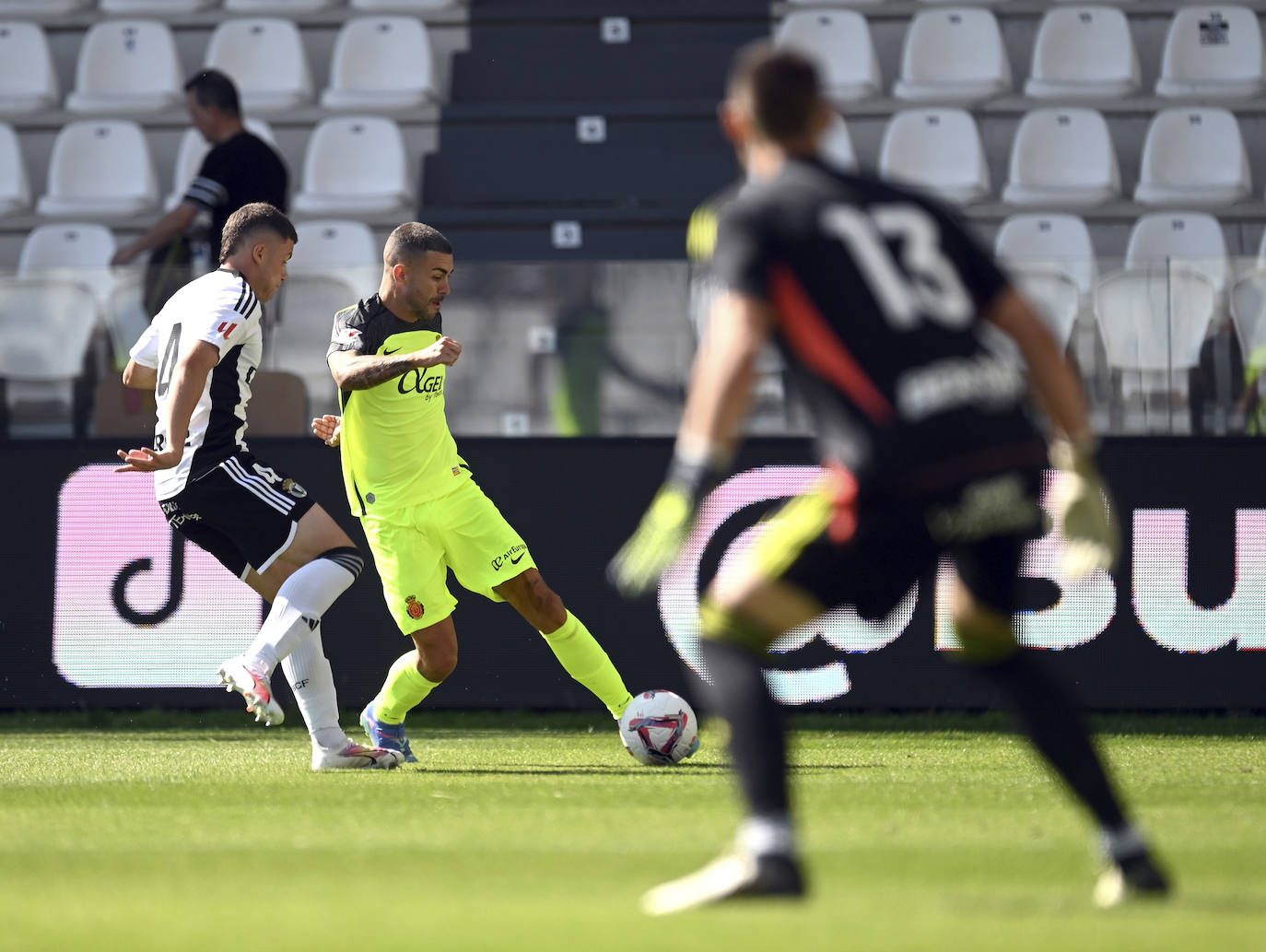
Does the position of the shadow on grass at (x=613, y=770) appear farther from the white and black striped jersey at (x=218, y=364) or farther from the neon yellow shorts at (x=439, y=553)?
the white and black striped jersey at (x=218, y=364)

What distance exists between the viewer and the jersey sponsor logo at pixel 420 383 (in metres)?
Result: 6.82

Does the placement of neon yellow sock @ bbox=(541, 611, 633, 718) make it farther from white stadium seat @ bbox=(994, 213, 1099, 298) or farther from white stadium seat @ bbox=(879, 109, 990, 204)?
white stadium seat @ bbox=(879, 109, 990, 204)

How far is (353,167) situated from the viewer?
13625 millimetres

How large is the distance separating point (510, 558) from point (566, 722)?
193cm

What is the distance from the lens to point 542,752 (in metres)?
7.17

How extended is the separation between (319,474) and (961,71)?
7441 mm

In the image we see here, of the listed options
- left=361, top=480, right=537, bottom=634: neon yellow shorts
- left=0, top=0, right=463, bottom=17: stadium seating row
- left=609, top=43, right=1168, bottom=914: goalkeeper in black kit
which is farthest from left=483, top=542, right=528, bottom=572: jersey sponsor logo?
left=0, top=0, right=463, bottom=17: stadium seating row

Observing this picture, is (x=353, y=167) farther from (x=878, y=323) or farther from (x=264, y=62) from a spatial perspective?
(x=878, y=323)

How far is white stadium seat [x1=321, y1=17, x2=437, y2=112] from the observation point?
549 inches

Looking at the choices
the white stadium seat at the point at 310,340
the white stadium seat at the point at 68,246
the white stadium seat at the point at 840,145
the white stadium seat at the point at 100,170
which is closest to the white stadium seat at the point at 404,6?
the white stadium seat at the point at 840,145

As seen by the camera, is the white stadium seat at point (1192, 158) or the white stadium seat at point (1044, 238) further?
the white stadium seat at point (1192, 158)

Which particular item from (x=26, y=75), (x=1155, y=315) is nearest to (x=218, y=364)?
(x=1155, y=315)

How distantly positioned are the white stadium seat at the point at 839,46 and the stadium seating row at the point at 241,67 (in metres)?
2.99

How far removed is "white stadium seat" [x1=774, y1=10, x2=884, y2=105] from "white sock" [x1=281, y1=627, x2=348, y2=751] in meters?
8.44
